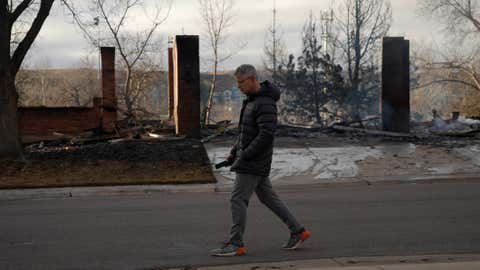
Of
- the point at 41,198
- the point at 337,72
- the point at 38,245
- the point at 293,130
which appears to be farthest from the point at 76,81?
the point at 38,245

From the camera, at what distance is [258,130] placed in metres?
6.21

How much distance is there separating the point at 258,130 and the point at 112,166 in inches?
353

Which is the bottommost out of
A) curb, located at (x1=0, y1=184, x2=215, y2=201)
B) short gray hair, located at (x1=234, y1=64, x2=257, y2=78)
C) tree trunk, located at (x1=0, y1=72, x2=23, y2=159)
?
curb, located at (x1=0, y1=184, x2=215, y2=201)

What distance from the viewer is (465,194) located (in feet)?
35.1

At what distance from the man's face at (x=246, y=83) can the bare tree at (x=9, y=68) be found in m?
10.8

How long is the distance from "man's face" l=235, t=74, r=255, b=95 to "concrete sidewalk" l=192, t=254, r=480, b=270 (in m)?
1.67

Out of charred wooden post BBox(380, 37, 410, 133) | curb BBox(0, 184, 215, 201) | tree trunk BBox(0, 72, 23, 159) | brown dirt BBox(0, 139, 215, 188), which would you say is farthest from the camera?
charred wooden post BBox(380, 37, 410, 133)

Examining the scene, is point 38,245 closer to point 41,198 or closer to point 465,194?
point 41,198

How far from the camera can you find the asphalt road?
648 centimetres

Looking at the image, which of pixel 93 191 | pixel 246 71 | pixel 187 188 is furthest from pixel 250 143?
pixel 93 191

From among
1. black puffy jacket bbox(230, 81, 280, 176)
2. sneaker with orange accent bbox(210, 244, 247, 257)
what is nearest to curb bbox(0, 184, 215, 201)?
sneaker with orange accent bbox(210, 244, 247, 257)

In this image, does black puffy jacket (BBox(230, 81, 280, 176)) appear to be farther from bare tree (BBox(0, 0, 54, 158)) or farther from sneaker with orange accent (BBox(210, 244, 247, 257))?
bare tree (BBox(0, 0, 54, 158))

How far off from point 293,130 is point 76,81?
169 ft

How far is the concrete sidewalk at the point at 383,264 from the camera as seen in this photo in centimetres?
552
